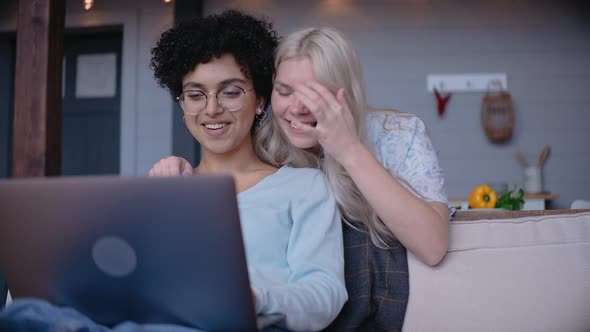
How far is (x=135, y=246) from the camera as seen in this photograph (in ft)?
2.94

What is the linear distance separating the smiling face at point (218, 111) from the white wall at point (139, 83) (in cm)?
319

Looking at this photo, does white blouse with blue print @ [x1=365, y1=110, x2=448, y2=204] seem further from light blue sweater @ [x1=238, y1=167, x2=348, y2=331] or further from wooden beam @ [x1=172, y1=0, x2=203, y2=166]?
wooden beam @ [x1=172, y1=0, x2=203, y2=166]

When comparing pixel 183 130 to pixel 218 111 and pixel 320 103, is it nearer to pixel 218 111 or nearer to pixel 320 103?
pixel 218 111

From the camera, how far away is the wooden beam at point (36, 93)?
1910mm

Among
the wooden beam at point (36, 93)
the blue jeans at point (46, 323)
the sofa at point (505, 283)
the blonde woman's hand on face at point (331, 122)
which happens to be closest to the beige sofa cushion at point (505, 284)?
the sofa at point (505, 283)

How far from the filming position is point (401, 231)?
1.41 m

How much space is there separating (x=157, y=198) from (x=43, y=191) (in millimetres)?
206

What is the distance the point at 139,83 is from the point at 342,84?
3.61 metres

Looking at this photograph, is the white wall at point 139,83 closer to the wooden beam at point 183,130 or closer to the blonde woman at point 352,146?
the wooden beam at point 183,130

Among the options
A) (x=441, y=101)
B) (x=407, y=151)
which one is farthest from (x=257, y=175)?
(x=441, y=101)

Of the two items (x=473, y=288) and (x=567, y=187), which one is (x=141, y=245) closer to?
(x=473, y=288)

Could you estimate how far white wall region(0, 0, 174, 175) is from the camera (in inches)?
189

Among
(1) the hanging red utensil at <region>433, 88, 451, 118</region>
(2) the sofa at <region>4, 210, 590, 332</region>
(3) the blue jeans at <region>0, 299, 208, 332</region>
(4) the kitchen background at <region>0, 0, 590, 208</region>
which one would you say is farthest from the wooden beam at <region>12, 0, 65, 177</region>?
(1) the hanging red utensil at <region>433, 88, 451, 118</region>

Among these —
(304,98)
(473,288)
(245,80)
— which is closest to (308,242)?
(304,98)
